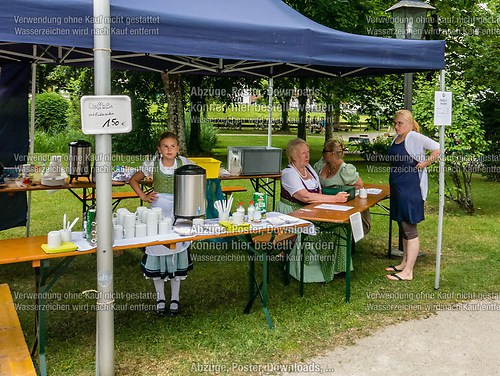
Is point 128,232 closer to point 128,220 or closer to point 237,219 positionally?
point 128,220

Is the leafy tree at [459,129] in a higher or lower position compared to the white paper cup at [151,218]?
higher

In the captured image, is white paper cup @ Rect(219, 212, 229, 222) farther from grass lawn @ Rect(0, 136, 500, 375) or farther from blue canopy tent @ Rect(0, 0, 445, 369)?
blue canopy tent @ Rect(0, 0, 445, 369)

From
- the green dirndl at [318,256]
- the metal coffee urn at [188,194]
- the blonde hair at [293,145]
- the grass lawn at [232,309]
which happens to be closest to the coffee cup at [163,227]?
the metal coffee urn at [188,194]

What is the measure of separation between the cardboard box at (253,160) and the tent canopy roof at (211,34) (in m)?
2.31

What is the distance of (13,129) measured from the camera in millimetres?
5914

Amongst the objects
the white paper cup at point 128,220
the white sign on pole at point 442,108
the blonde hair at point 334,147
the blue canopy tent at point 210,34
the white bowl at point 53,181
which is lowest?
the white paper cup at point 128,220

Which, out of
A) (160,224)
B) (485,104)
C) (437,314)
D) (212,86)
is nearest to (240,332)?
(160,224)

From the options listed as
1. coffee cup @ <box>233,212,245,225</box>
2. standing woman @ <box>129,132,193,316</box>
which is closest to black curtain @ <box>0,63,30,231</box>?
standing woman @ <box>129,132,193,316</box>

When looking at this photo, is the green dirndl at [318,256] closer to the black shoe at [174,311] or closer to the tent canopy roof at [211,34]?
the black shoe at [174,311]

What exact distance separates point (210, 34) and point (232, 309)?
88.0 inches

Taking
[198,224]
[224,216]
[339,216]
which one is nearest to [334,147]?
[339,216]

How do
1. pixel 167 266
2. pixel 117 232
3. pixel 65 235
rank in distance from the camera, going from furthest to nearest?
pixel 167 266
pixel 117 232
pixel 65 235

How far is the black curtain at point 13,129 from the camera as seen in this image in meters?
5.74

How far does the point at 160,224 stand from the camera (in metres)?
3.53
